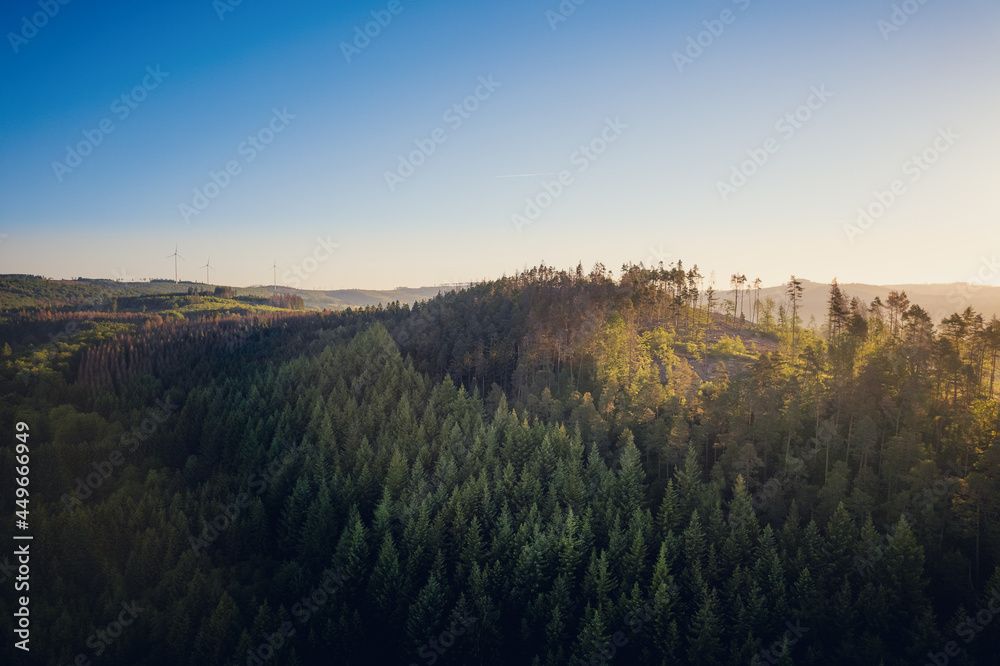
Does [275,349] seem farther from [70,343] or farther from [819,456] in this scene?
[819,456]

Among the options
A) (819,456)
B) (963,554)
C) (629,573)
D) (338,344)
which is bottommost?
(629,573)

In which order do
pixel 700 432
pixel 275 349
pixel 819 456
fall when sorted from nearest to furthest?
1. pixel 819 456
2. pixel 700 432
3. pixel 275 349

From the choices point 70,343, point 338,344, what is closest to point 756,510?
point 338,344

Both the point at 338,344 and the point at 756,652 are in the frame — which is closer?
the point at 756,652

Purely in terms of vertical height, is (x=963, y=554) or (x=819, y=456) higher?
(x=819, y=456)

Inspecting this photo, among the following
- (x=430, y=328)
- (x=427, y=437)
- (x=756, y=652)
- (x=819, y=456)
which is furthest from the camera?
(x=430, y=328)

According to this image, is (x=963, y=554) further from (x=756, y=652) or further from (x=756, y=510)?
(x=756, y=652)
